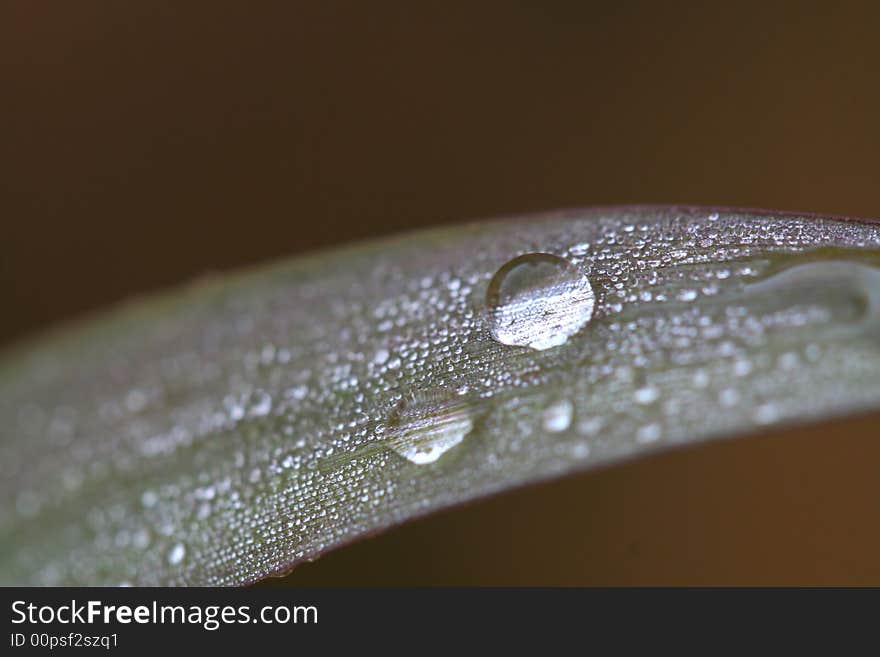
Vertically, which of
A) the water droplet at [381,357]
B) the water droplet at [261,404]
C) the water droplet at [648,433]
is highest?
the water droplet at [381,357]

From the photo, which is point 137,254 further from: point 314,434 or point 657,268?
point 657,268

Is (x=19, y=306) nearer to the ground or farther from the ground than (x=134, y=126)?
nearer to the ground

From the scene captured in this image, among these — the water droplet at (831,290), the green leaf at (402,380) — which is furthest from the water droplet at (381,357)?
the water droplet at (831,290)

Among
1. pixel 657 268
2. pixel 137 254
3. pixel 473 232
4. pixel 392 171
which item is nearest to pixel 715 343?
pixel 657 268

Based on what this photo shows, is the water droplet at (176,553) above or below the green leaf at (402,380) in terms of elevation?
below

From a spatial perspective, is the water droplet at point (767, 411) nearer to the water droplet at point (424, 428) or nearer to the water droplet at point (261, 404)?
the water droplet at point (424, 428)

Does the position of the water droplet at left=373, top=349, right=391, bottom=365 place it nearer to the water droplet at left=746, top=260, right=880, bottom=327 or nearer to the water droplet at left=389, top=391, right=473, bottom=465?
the water droplet at left=389, top=391, right=473, bottom=465

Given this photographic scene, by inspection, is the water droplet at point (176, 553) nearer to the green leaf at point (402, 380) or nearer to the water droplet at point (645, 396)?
the green leaf at point (402, 380)
